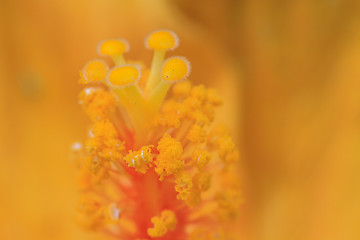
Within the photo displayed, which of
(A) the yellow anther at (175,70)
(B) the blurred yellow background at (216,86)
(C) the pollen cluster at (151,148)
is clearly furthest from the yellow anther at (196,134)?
(B) the blurred yellow background at (216,86)

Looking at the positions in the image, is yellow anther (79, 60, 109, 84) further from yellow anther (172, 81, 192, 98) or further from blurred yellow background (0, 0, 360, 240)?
blurred yellow background (0, 0, 360, 240)

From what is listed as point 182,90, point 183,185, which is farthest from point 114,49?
point 183,185

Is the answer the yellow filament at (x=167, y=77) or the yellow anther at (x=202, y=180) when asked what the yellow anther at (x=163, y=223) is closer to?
the yellow anther at (x=202, y=180)

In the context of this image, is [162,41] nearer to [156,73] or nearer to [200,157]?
[156,73]

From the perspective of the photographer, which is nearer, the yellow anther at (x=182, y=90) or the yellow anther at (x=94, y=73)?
the yellow anther at (x=94, y=73)

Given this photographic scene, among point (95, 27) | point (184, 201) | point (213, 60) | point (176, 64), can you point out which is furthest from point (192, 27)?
point (184, 201)
